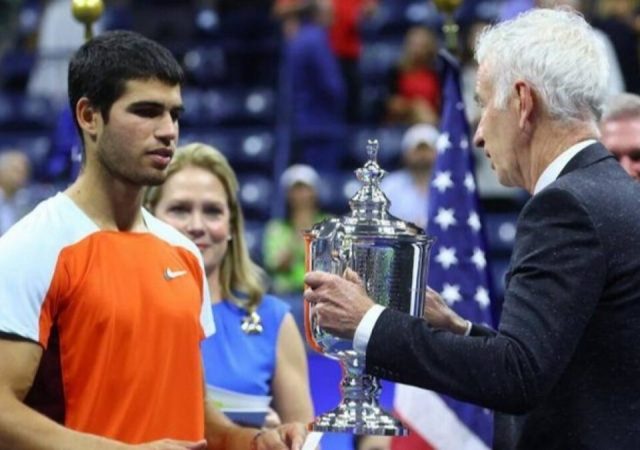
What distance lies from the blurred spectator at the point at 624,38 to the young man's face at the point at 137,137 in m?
6.11

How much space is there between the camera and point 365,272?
149 inches

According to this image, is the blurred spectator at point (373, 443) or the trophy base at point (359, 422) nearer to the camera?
the trophy base at point (359, 422)

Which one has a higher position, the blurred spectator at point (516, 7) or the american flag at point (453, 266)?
the blurred spectator at point (516, 7)

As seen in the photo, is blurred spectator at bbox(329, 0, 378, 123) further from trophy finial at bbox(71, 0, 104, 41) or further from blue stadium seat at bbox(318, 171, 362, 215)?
trophy finial at bbox(71, 0, 104, 41)

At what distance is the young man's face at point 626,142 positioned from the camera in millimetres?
5359

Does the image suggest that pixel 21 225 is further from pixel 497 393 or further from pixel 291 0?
pixel 291 0

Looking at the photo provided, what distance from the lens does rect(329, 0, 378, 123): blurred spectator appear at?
41.5 ft

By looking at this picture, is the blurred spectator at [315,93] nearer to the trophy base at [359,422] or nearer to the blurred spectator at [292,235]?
the blurred spectator at [292,235]

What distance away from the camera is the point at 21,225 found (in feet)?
13.3

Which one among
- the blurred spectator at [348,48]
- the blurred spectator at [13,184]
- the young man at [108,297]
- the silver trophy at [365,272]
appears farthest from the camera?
the blurred spectator at [348,48]

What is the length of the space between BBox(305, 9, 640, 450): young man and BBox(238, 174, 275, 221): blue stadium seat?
28.3 ft

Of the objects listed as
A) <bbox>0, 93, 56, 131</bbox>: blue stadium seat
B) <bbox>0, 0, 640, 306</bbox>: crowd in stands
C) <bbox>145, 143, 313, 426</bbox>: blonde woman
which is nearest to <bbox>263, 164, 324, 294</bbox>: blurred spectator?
<bbox>0, 0, 640, 306</bbox>: crowd in stands

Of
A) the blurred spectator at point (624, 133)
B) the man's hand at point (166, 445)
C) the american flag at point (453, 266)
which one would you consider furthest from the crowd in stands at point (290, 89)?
the man's hand at point (166, 445)

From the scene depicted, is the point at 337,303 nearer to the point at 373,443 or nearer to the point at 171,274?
the point at 171,274
